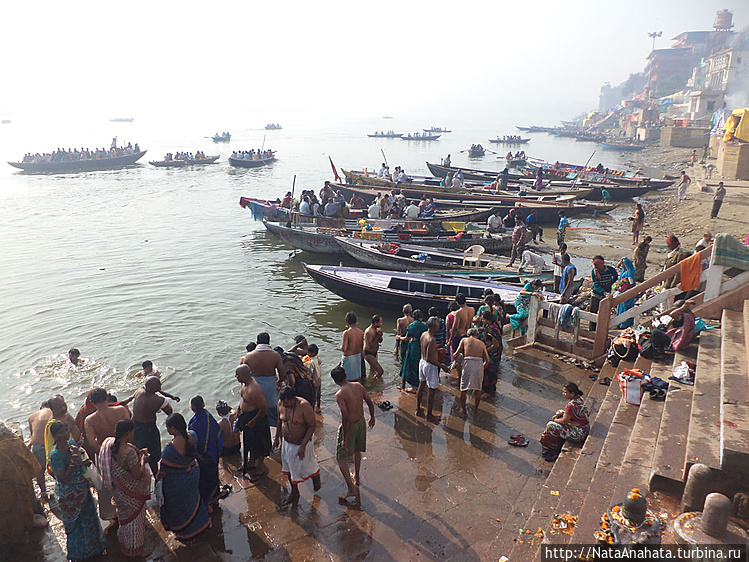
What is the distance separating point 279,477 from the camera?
6320mm

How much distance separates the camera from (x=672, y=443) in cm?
517

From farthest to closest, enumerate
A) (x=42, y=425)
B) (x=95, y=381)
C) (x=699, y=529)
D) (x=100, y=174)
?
(x=100, y=174)
(x=95, y=381)
(x=42, y=425)
(x=699, y=529)

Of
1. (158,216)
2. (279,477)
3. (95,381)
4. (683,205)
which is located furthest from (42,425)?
(683,205)

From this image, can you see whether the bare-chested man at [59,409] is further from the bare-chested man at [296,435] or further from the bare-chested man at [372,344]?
the bare-chested man at [372,344]

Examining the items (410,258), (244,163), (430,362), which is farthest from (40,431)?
(244,163)

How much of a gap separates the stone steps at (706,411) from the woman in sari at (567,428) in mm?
1309

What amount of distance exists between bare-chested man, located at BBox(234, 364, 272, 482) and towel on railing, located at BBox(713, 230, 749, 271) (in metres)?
7.34

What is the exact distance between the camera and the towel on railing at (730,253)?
7.55 metres

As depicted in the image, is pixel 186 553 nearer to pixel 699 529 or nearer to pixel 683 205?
pixel 699 529

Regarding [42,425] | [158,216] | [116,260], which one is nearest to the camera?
[42,425]

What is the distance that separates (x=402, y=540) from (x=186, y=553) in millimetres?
2254

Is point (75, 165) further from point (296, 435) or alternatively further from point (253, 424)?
point (296, 435)

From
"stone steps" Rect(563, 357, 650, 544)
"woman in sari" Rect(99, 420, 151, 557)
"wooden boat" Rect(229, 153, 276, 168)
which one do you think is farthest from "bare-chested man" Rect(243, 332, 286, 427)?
"wooden boat" Rect(229, 153, 276, 168)

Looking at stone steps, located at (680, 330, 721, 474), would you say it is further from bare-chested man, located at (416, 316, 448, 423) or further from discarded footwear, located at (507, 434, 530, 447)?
bare-chested man, located at (416, 316, 448, 423)
